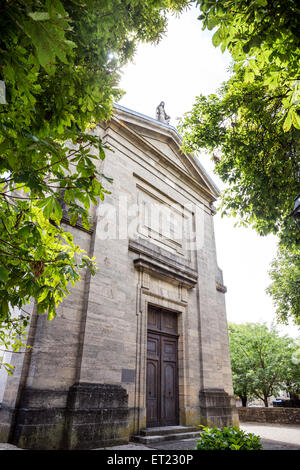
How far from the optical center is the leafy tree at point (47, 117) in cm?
169

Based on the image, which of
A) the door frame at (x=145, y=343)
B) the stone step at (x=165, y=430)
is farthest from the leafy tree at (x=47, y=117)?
the stone step at (x=165, y=430)

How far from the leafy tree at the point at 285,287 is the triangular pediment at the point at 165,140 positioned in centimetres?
521

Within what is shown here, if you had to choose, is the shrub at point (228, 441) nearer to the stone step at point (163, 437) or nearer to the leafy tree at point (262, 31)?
the leafy tree at point (262, 31)

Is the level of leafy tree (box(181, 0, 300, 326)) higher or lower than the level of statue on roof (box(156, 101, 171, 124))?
lower

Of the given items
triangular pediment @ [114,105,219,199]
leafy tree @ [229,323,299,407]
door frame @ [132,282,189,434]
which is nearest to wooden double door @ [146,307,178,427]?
door frame @ [132,282,189,434]

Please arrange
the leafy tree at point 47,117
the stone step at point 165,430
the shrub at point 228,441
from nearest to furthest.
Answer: the leafy tree at point 47,117
the shrub at point 228,441
the stone step at point 165,430

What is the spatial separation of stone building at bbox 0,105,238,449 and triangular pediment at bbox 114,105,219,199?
0.05m

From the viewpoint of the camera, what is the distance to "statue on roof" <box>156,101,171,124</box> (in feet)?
44.4

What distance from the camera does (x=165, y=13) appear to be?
533cm

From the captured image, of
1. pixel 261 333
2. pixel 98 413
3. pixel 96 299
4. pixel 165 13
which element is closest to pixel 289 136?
pixel 165 13

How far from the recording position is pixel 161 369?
28.9ft

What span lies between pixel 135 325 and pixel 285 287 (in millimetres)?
10618

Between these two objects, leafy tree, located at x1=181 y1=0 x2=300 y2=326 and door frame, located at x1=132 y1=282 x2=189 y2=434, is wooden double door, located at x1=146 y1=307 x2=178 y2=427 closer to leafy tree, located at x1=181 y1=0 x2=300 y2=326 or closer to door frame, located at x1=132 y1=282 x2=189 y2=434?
door frame, located at x1=132 y1=282 x2=189 y2=434

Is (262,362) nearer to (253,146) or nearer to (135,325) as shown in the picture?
(135,325)
